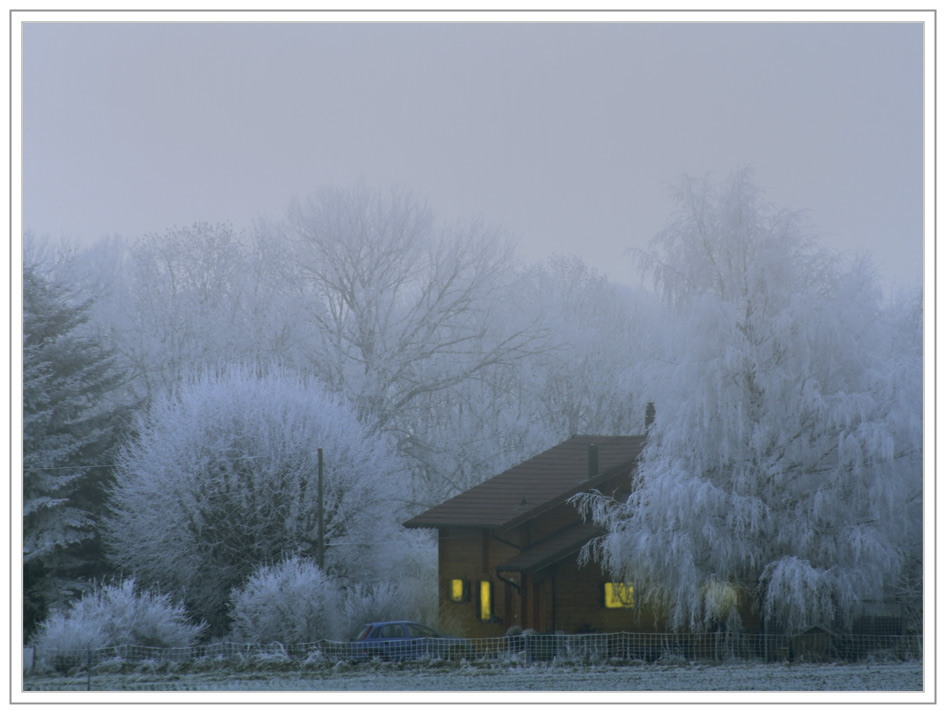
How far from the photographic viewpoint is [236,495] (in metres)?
22.3

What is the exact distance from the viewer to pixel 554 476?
2070 cm

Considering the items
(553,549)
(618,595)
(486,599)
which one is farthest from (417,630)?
(618,595)

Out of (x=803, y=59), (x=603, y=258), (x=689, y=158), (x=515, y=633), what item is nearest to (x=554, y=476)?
(x=515, y=633)

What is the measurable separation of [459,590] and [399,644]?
3.83 metres

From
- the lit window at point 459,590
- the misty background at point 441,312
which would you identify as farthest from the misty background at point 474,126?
the lit window at point 459,590

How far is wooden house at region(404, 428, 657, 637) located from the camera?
18.3m

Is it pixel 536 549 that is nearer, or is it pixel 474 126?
pixel 536 549

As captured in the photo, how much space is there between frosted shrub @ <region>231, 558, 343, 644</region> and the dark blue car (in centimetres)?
99

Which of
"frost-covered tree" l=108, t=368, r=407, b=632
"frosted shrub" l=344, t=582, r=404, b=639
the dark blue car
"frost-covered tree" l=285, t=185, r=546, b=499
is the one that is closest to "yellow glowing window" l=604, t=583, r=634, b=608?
the dark blue car

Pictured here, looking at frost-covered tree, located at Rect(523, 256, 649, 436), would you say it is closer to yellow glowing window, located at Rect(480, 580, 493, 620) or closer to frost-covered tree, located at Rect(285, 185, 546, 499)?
frost-covered tree, located at Rect(285, 185, 546, 499)

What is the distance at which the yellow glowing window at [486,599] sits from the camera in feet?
64.5

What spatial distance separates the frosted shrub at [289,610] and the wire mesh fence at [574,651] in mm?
1252

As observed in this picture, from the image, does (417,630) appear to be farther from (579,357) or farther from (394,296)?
(579,357)
